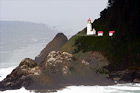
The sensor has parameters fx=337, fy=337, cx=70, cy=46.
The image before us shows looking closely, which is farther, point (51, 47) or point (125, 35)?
point (51, 47)

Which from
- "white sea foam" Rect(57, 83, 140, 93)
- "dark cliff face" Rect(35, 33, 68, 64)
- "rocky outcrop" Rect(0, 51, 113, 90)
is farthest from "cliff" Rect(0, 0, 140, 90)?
"dark cliff face" Rect(35, 33, 68, 64)

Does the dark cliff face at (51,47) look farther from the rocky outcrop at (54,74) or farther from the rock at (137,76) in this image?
the rock at (137,76)

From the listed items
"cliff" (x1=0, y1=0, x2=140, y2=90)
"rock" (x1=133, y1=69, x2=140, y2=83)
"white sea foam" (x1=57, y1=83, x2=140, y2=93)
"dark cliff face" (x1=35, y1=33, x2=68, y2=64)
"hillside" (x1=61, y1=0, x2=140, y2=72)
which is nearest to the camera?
"white sea foam" (x1=57, y1=83, x2=140, y2=93)

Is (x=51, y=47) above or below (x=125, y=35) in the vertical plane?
below

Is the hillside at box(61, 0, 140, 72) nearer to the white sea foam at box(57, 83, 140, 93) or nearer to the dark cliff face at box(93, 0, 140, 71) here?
the dark cliff face at box(93, 0, 140, 71)

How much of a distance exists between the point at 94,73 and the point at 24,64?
1271 centimetres

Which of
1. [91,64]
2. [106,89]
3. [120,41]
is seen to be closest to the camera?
[106,89]

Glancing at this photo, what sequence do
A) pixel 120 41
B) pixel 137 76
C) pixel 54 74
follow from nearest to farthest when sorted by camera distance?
pixel 137 76, pixel 54 74, pixel 120 41

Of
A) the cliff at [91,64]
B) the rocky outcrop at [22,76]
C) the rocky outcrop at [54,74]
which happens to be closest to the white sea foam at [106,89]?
the cliff at [91,64]

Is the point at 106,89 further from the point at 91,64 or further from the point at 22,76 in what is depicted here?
the point at 22,76

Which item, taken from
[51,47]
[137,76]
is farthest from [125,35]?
[51,47]

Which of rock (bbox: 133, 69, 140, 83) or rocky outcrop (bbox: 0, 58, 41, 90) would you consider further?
rocky outcrop (bbox: 0, 58, 41, 90)

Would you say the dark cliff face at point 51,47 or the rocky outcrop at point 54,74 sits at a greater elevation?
the dark cliff face at point 51,47

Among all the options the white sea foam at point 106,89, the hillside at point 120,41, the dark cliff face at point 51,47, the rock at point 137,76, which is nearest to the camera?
the white sea foam at point 106,89
